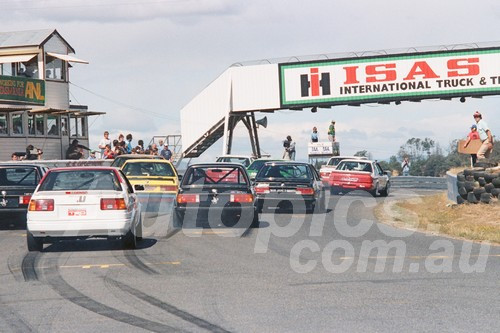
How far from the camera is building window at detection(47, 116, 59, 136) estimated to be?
4122 centimetres

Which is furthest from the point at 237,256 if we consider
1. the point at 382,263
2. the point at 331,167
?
the point at 331,167

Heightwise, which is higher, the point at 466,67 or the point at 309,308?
the point at 466,67

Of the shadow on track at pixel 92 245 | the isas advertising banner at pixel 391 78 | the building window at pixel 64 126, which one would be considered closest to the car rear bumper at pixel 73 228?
the shadow on track at pixel 92 245

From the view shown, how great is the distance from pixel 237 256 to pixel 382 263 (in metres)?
2.34

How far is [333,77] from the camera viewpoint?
1778 inches

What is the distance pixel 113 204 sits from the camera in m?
14.2

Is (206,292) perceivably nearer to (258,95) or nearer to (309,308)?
(309,308)

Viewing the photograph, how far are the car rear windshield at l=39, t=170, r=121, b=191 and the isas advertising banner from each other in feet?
102

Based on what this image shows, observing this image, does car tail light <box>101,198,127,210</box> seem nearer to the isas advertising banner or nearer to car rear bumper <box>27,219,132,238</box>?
car rear bumper <box>27,219,132,238</box>

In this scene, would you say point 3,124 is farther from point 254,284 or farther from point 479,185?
point 254,284

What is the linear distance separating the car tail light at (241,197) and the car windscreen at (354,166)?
14.8 meters

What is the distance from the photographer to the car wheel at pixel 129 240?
14.3 metres

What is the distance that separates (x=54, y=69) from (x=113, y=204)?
30.1 m

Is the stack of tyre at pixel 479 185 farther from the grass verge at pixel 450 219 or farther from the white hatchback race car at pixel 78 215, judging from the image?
the white hatchback race car at pixel 78 215
